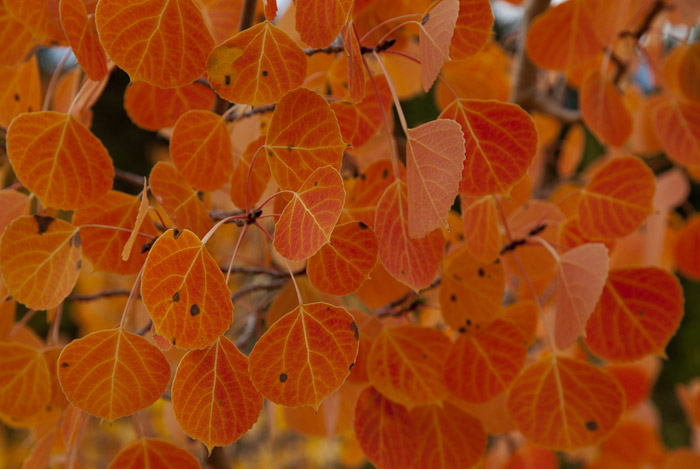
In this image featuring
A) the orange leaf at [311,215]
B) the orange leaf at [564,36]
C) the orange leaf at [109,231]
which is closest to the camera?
the orange leaf at [311,215]

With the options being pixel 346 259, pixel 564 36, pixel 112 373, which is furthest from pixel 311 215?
pixel 564 36

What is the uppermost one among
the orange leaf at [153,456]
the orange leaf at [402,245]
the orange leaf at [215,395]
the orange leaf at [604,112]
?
the orange leaf at [402,245]

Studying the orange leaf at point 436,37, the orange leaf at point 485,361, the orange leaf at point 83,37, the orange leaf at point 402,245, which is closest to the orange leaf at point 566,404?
the orange leaf at point 485,361

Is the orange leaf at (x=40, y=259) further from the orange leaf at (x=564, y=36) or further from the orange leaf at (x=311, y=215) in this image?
the orange leaf at (x=564, y=36)

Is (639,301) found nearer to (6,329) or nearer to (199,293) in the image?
(199,293)

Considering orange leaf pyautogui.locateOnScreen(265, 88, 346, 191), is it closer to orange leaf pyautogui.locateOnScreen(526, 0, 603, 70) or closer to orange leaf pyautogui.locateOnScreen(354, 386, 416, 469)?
orange leaf pyautogui.locateOnScreen(354, 386, 416, 469)

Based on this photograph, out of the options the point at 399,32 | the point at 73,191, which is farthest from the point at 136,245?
the point at 399,32
